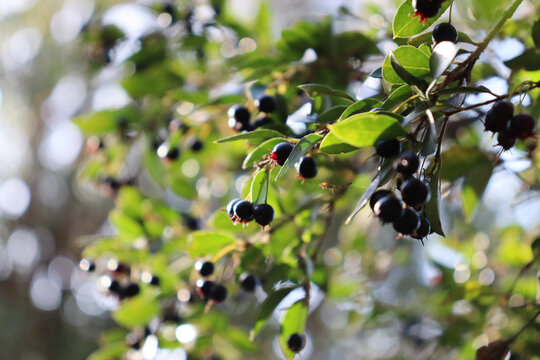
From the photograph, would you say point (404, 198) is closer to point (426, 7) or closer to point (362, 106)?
point (362, 106)

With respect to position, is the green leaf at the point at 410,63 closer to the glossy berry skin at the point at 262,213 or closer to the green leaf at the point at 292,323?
the glossy berry skin at the point at 262,213

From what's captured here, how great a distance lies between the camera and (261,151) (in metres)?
0.84

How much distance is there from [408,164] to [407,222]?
3.7 inches

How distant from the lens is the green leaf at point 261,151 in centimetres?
82

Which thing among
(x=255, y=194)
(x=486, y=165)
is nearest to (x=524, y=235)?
(x=486, y=165)

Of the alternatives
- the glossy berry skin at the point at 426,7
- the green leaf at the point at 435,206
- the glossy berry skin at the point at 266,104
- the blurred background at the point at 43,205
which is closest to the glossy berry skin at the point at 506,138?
the green leaf at the point at 435,206

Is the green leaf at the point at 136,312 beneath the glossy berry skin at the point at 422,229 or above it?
beneath

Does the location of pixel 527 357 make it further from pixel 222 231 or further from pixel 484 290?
pixel 222 231

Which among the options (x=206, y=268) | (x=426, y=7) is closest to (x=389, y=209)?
(x=426, y=7)

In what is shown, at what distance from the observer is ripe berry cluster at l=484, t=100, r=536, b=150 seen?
0.72 meters

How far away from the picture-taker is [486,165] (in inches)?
51.0

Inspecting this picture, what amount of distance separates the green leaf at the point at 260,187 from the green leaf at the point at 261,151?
3 cm

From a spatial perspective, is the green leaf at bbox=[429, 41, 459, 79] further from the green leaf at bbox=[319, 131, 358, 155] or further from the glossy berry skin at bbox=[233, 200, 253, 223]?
the glossy berry skin at bbox=[233, 200, 253, 223]

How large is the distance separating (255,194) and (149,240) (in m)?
0.81
